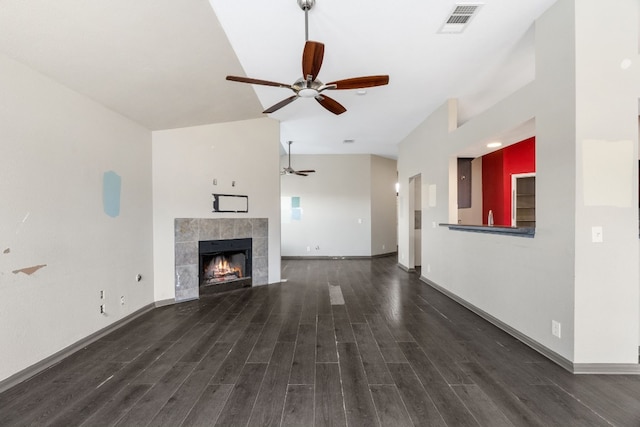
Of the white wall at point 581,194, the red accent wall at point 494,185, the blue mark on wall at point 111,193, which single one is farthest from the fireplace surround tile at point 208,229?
the red accent wall at point 494,185

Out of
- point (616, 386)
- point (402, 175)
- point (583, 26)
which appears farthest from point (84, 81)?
point (402, 175)

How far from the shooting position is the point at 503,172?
18.7 feet

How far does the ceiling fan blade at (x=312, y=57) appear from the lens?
2.02 metres

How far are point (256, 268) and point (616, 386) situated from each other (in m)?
4.45

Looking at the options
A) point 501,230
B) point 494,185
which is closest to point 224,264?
point 501,230

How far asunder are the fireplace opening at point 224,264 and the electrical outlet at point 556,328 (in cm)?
416

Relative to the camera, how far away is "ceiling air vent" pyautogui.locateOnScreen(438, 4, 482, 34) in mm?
A: 2281

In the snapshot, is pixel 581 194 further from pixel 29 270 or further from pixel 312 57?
pixel 29 270

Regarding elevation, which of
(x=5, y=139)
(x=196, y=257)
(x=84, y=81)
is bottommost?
(x=196, y=257)

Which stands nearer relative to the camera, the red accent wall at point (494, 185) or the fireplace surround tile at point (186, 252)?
the fireplace surround tile at point (186, 252)

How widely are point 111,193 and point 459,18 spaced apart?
3942mm

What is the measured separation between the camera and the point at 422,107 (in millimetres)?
4484

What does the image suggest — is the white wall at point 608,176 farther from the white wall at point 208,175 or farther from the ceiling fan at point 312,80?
the white wall at point 208,175

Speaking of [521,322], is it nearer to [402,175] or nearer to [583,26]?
[583,26]
